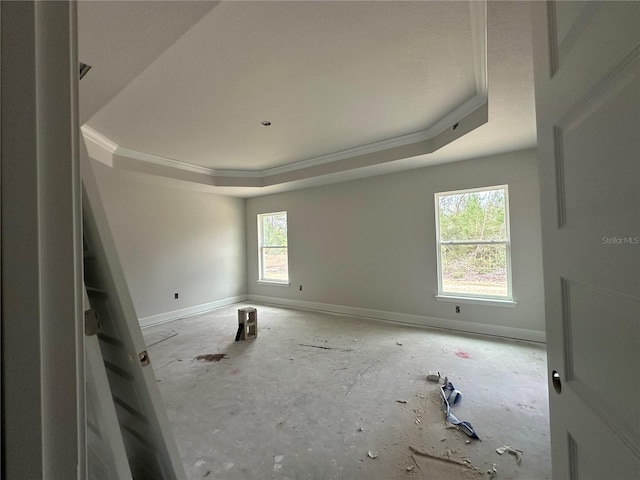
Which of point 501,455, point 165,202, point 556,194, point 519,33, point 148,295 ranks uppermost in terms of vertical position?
point 519,33

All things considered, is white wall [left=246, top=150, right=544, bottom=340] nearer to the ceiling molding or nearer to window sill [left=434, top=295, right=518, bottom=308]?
window sill [left=434, top=295, right=518, bottom=308]

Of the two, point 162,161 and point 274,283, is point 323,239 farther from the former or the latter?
point 162,161

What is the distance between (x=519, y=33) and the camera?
1511 mm

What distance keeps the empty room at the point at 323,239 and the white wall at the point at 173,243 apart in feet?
0.14

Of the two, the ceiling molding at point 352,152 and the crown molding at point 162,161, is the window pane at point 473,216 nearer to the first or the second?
the ceiling molding at point 352,152

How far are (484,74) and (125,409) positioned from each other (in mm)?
3041

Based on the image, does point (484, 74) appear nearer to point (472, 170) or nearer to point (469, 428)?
point (472, 170)

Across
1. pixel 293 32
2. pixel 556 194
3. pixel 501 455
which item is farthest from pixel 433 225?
pixel 556 194

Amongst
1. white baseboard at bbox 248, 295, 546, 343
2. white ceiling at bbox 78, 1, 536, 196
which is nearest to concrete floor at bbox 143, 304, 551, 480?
white baseboard at bbox 248, 295, 546, 343

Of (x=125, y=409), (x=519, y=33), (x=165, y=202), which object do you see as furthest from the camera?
(x=165, y=202)

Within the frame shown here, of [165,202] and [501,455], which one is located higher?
[165,202]

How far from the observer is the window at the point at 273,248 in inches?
223

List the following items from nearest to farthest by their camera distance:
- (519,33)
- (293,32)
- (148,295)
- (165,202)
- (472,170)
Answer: (519,33)
(293,32)
(472,170)
(148,295)
(165,202)

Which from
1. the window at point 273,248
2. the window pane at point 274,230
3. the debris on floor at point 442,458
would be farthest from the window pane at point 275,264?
the debris on floor at point 442,458
